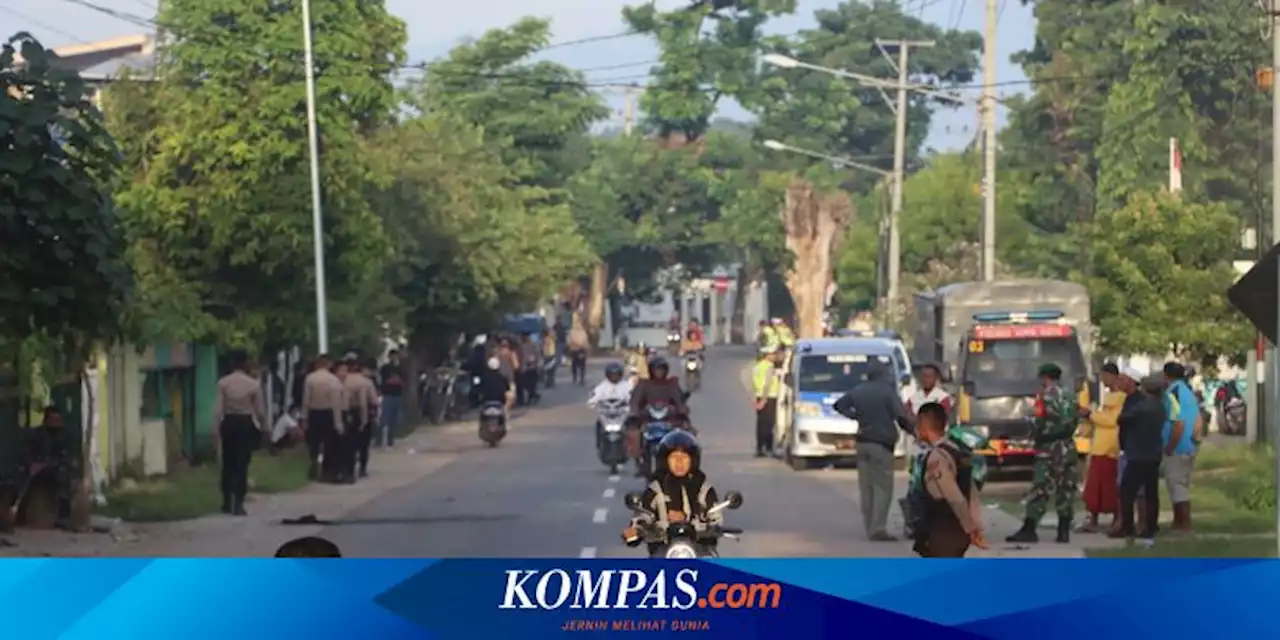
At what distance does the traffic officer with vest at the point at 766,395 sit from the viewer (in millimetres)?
35750

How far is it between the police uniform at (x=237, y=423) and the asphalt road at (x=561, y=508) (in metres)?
1.31

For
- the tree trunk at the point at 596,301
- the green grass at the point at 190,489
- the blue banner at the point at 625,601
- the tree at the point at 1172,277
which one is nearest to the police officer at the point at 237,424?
the green grass at the point at 190,489

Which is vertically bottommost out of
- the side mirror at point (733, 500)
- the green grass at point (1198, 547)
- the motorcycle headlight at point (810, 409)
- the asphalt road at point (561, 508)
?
the asphalt road at point (561, 508)

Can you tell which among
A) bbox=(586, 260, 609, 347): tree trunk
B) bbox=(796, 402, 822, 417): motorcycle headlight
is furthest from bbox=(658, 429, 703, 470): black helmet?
bbox=(586, 260, 609, 347): tree trunk

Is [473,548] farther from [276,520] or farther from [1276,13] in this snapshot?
[1276,13]

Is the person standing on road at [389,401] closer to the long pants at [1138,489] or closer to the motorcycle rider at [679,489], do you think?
the long pants at [1138,489]

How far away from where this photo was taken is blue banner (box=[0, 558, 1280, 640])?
18.7 ft

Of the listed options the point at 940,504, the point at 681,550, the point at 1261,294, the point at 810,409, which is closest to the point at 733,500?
the point at 681,550

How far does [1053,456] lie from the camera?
838 inches

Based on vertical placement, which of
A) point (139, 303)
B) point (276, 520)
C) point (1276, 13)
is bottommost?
point (276, 520)

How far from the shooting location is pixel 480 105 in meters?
62.5

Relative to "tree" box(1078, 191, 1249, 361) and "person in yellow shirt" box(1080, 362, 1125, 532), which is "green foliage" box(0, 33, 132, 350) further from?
"tree" box(1078, 191, 1249, 361)

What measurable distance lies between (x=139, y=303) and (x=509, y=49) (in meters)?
33.4

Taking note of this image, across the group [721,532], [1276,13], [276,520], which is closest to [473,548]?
[276,520]
